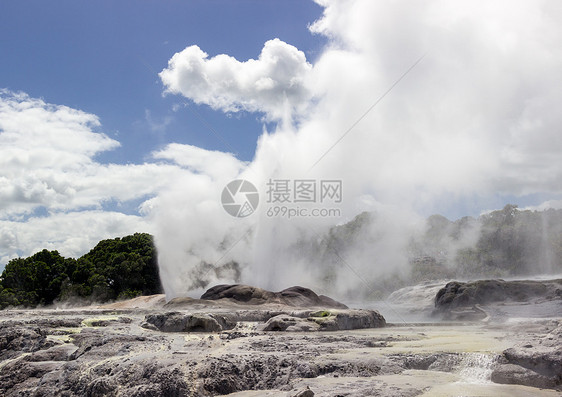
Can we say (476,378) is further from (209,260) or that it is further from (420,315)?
(209,260)

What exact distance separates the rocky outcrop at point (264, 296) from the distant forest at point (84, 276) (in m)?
23.3

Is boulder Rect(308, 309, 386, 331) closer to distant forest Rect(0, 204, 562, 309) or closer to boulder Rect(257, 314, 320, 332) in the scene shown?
boulder Rect(257, 314, 320, 332)

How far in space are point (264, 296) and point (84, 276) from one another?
3206cm

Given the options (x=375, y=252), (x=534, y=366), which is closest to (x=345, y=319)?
(x=534, y=366)

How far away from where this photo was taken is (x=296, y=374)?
1099 cm

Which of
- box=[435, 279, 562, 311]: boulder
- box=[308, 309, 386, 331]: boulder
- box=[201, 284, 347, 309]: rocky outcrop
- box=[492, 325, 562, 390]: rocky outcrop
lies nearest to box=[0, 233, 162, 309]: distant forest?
box=[201, 284, 347, 309]: rocky outcrop

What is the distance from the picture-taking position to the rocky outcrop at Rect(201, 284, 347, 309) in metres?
31.7

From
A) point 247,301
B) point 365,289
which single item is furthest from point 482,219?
point 247,301

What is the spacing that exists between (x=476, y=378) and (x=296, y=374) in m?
4.29

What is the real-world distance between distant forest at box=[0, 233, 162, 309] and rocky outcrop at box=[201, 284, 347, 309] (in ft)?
76.4

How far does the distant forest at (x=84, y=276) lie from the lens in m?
50.5

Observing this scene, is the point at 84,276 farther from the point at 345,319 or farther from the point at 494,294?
the point at 494,294

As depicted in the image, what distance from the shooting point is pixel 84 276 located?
180ft

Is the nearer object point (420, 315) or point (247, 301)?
point (247, 301)
